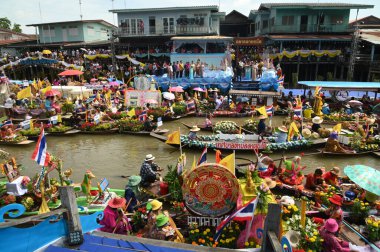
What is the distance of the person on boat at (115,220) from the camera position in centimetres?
694

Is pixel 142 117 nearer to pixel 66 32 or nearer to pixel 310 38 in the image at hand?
pixel 310 38

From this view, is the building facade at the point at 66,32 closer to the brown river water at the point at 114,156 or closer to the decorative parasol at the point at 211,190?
the brown river water at the point at 114,156

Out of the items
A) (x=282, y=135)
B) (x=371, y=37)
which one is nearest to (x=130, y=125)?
(x=282, y=135)

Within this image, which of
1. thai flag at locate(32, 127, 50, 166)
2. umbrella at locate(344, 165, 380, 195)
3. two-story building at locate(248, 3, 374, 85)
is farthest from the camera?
two-story building at locate(248, 3, 374, 85)

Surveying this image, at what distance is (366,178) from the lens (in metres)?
7.52

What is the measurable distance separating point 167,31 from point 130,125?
72.3 feet

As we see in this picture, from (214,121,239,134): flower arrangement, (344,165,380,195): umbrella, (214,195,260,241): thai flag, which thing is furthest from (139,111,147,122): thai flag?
(214,195,260,241): thai flag

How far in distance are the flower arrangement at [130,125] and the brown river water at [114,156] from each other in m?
0.56

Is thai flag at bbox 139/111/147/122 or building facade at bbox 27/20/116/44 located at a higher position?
building facade at bbox 27/20/116/44

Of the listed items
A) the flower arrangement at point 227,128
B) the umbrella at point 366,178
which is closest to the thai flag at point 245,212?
the umbrella at point 366,178

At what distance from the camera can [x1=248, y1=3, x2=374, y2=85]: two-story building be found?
32.2 metres

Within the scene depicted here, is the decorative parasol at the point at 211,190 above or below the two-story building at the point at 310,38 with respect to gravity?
below

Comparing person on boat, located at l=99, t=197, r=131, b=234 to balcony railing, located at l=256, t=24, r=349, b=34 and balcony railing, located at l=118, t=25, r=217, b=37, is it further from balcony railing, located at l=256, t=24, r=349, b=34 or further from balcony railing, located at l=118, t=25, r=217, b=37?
balcony railing, located at l=256, t=24, r=349, b=34

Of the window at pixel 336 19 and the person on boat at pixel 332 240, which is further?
the window at pixel 336 19
